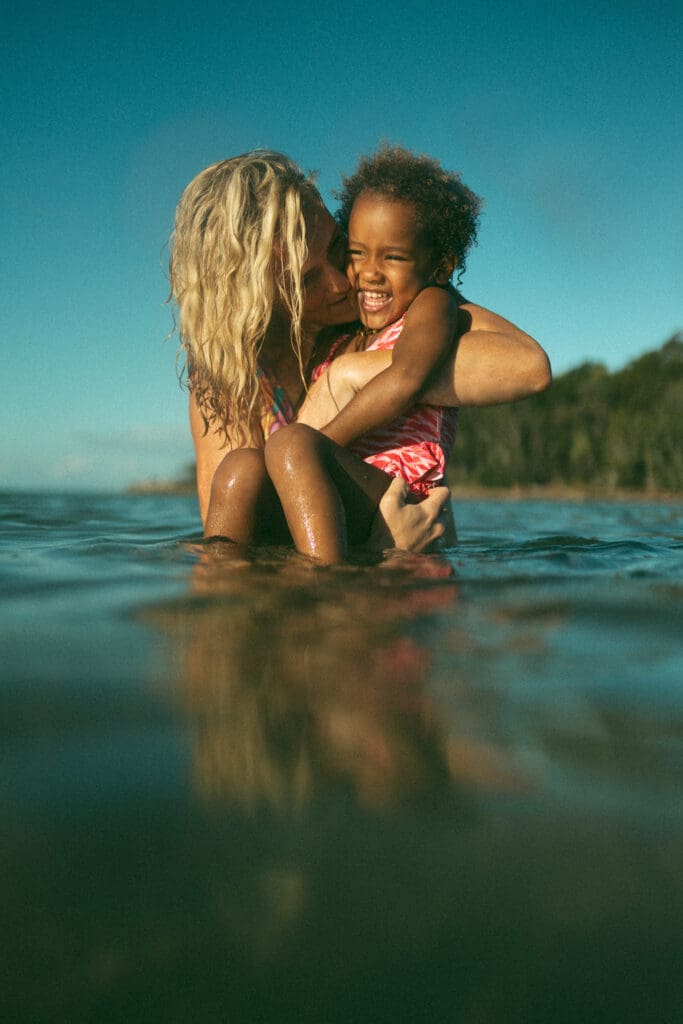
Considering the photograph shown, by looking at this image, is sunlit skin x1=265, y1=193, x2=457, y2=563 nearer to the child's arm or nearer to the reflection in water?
the child's arm

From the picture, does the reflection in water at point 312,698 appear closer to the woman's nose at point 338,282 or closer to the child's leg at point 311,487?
the child's leg at point 311,487

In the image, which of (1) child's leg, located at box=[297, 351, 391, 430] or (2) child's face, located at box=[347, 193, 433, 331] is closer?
(1) child's leg, located at box=[297, 351, 391, 430]

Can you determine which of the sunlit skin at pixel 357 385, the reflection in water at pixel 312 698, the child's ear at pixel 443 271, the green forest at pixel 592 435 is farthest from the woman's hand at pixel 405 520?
the green forest at pixel 592 435

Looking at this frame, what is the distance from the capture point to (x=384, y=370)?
3.50 meters

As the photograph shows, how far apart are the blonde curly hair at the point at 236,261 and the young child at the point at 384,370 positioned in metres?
0.30

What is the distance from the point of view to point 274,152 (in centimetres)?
385

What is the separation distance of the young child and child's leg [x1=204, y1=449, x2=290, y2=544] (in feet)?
0.66

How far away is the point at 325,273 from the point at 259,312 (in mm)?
445

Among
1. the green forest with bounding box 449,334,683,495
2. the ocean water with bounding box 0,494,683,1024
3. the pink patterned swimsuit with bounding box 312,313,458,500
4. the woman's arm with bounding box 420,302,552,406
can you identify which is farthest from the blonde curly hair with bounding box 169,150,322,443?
the green forest with bounding box 449,334,683,495

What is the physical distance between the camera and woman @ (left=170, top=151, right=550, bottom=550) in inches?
139

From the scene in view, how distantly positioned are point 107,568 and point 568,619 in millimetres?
1592

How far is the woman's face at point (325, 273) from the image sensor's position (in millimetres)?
3799

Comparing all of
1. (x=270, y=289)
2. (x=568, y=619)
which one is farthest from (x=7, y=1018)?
(x=270, y=289)

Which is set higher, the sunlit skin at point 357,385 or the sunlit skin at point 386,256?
the sunlit skin at point 386,256
